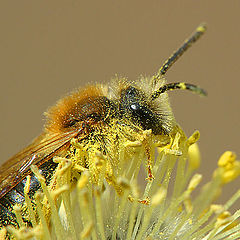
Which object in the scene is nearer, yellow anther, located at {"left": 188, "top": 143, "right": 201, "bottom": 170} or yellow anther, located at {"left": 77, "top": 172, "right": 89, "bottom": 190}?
yellow anther, located at {"left": 77, "top": 172, "right": 89, "bottom": 190}

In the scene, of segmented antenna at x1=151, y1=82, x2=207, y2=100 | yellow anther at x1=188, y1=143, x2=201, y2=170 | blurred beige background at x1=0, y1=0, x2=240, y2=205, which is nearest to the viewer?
segmented antenna at x1=151, y1=82, x2=207, y2=100

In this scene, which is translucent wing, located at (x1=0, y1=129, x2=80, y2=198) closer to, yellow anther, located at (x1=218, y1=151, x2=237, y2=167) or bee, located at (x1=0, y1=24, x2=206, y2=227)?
bee, located at (x1=0, y1=24, x2=206, y2=227)

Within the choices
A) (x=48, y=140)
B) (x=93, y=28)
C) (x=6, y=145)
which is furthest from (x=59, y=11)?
(x=48, y=140)

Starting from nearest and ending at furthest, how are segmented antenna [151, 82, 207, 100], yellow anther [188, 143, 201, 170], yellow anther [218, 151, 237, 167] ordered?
segmented antenna [151, 82, 207, 100] < yellow anther [218, 151, 237, 167] < yellow anther [188, 143, 201, 170]

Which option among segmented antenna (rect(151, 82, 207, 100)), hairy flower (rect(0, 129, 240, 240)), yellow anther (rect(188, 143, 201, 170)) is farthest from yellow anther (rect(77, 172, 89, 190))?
yellow anther (rect(188, 143, 201, 170))

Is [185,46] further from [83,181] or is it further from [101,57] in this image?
[101,57]

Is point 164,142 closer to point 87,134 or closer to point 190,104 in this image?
point 87,134

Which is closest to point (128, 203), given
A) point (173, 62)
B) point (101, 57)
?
point (173, 62)

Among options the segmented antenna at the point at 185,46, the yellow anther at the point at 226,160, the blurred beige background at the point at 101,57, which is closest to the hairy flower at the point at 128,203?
the yellow anther at the point at 226,160
